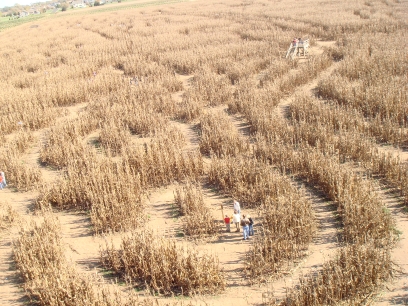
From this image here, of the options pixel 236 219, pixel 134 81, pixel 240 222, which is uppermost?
pixel 134 81

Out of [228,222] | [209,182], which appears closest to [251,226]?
[228,222]

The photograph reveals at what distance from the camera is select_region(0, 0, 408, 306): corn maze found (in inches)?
267

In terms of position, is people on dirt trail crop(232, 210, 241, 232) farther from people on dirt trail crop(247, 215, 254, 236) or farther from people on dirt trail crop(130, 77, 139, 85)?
people on dirt trail crop(130, 77, 139, 85)

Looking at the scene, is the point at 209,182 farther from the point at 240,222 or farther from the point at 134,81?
the point at 134,81

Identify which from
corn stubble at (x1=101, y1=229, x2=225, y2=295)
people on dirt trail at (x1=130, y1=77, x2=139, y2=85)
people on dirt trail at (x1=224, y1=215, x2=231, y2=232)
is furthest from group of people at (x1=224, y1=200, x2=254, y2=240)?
people on dirt trail at (x1=130, y1=77, x2=139, y2=85)

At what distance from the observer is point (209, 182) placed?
10484 mm

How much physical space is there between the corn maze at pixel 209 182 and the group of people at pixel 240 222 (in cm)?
18

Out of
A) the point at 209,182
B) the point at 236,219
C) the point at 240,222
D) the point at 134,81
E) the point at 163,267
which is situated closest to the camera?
the point at 163,267

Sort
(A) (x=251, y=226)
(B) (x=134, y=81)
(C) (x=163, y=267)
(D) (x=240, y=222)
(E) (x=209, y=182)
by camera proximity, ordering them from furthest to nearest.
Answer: (B) (x=134, y=81) → (E) (x=209, y=182) → (D) (x=240, y=222) → (A) (x=251, y=226) → (C) (x=163, y=267)

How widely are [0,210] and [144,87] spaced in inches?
376

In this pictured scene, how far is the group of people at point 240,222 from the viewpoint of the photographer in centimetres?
798

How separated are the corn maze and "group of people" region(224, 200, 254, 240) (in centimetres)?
18

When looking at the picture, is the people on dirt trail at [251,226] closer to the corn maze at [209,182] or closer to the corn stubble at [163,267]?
the corn maze at [209,182]

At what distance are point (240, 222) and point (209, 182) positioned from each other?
89.6 inches
